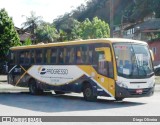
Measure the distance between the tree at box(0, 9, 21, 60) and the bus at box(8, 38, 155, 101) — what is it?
36274 millimetres

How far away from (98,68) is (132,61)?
1604 millimetres

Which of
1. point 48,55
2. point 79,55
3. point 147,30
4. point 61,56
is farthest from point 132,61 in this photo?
point 147,30

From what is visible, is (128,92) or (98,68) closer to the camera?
(128,92)

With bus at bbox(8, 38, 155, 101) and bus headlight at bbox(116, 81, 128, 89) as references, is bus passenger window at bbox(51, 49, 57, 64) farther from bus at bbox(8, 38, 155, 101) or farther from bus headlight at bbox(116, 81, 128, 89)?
bus headlight at bbox(116, 81, 128, 89)

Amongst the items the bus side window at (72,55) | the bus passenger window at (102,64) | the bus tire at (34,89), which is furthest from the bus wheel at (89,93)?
the bus tire at (34,89)

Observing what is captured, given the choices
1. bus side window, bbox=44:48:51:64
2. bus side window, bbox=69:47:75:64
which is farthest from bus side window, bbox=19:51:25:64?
bus side window, bbox=69:47:75:64

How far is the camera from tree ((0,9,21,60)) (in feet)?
195

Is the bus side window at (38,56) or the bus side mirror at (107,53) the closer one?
the bus side mirror at (107,53)

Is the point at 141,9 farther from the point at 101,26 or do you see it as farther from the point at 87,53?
the point at 87,53

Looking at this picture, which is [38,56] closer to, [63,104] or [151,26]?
[63,104]

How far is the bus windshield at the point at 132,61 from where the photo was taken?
60.2 feet

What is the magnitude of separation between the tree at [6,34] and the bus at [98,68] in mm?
36274

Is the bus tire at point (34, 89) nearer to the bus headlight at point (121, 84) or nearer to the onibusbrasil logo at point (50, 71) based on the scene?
the onibusbrasil logo at point (50, 71)

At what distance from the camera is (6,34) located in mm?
61156
